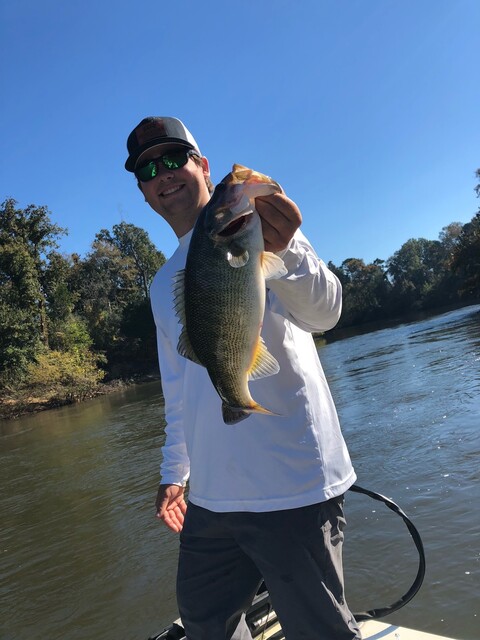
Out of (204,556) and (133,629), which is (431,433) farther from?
(204,556)

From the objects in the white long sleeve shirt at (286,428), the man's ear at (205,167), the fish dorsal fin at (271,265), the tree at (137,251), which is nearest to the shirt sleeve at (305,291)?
the white long sleeve shirt at (286,428)

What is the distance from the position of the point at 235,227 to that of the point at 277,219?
0.55 feet

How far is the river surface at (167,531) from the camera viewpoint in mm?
4422

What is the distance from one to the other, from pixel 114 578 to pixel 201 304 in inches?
202

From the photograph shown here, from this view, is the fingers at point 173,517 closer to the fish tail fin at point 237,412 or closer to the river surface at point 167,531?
the fish tail fin at point 237,412

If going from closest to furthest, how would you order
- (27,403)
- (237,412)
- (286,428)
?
(237,412) → (286,428) → (27,403)

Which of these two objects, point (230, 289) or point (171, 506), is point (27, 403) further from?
point (230, 289)

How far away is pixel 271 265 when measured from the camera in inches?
63.9

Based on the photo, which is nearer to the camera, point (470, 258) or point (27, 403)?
point (27, 403)

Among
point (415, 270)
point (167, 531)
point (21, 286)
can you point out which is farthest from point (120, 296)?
point (167, 531)

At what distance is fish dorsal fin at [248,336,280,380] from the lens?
1698 millimetres

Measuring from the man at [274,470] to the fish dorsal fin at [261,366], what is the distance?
23cm

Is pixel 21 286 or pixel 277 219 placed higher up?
pixel 21 286

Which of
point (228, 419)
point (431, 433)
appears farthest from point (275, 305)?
point (431, 433)
